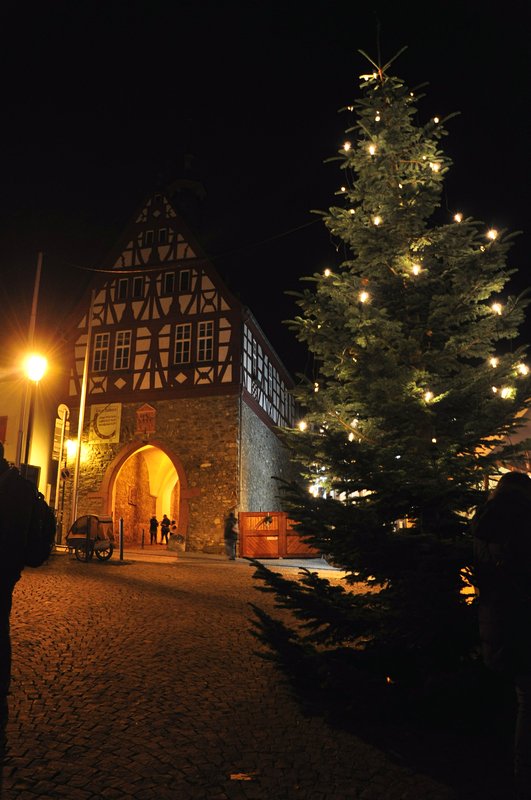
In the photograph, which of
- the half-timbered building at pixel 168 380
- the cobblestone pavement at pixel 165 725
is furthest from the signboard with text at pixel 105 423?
the cobblestone pavement at pixel 165 725

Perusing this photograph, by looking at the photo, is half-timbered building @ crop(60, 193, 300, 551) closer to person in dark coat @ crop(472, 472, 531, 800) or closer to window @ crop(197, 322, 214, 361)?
window @ crop(197, 322, 214, 361)

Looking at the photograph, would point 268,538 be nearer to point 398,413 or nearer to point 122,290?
point 122,290

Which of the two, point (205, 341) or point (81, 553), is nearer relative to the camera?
point (81, 553)

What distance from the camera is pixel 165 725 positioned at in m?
3.62

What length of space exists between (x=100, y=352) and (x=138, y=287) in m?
3.02

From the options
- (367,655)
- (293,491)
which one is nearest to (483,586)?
(367,655)

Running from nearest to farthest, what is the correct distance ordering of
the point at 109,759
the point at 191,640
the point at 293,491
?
the point at 109,759, the point at 293,491, the point at 191,640

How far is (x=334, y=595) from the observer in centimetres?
402

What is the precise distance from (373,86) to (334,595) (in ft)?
16.7

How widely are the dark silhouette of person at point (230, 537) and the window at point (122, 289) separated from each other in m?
10.5

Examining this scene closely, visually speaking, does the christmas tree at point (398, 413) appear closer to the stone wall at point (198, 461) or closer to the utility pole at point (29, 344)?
the utility pole at point (29, 344)

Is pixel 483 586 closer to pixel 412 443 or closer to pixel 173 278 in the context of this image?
pixel 412 443

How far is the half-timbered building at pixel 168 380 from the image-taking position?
2088cm

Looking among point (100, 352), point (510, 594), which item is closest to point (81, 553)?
point (100, 352)
